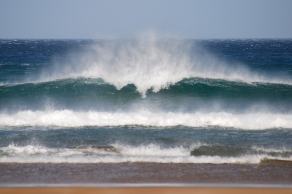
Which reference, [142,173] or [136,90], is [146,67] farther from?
[142,173]

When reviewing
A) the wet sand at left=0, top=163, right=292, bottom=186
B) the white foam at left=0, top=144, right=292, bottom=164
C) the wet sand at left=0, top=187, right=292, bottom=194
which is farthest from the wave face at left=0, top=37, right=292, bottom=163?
the wet sand at left=0, top=187, right=292, bottom=194

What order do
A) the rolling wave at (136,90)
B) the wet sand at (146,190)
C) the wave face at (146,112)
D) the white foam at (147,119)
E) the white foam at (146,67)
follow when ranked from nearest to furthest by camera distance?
the wet sand at (146,190) < the wave face at (146,112) < the white foam at (147,119) < the rolling wave at (136,90) < the white foam at (146,67)

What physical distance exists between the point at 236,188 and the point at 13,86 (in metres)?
14.6

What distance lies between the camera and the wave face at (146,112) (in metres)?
10.6

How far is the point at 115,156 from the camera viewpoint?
33.1 ft

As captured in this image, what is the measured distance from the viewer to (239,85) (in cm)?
1927

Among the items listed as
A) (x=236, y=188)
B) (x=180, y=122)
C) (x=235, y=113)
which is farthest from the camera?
(x=235, y=113)

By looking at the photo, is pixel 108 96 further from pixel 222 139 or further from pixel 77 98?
pixel 222 139

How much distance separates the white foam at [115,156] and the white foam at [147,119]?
3.25m

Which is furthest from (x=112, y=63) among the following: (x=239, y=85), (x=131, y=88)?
(x=239, y=85)

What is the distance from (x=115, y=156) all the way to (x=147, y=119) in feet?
14.2

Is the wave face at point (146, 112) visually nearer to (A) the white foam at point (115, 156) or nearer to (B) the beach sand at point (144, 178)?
(A) the white foam at point (115, 156)

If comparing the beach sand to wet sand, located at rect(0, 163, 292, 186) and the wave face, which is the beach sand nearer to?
wet sand, located at rect(0, 163, 292, 186)

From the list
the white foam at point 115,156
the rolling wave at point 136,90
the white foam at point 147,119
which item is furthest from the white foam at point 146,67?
the white foam at point 115,156
